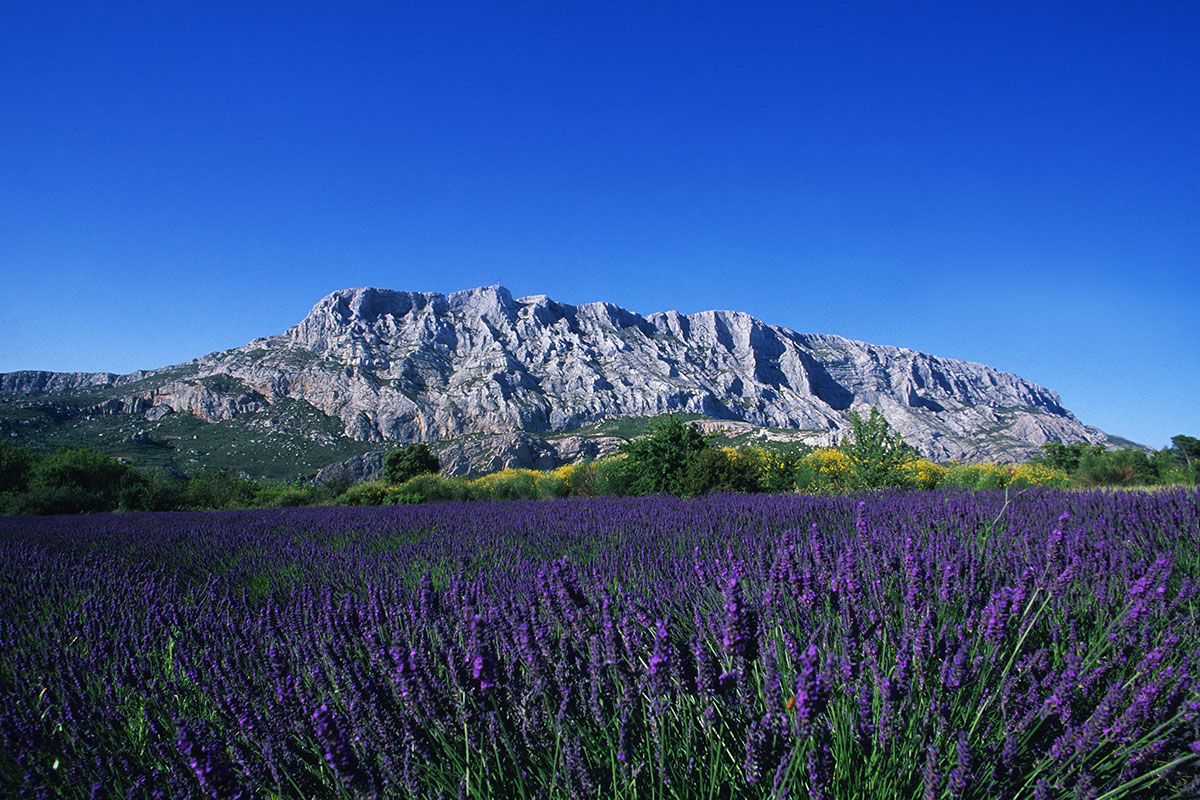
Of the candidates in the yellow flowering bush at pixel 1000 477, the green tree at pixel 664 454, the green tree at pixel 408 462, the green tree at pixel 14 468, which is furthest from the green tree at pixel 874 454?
the green tree at pixel 14 468

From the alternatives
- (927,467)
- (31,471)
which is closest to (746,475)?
(927,467)

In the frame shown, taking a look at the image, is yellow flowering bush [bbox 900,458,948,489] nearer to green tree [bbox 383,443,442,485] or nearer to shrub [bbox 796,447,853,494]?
shrub [bbox 796,447,853,494]

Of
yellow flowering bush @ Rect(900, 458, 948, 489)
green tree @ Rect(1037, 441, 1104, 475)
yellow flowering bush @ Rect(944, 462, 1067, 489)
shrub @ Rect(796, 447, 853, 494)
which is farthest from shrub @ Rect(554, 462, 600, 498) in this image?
green tree @ Rect(1037, 441, 1104, 475)

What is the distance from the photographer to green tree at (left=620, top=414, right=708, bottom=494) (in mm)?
10438

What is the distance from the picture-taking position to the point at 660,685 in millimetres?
992

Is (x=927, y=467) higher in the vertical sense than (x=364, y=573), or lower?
higher

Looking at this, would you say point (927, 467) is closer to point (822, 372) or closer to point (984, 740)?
point (984, 740)

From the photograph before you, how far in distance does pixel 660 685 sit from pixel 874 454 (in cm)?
950

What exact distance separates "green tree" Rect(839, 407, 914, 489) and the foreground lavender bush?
647cm

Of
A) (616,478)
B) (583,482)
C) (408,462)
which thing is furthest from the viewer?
(408,462)

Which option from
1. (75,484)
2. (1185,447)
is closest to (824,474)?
(1185,447)

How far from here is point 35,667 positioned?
2.02 metres

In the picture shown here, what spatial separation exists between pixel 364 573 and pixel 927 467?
12738 mm

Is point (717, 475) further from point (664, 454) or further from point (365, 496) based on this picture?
point (365, 496)
